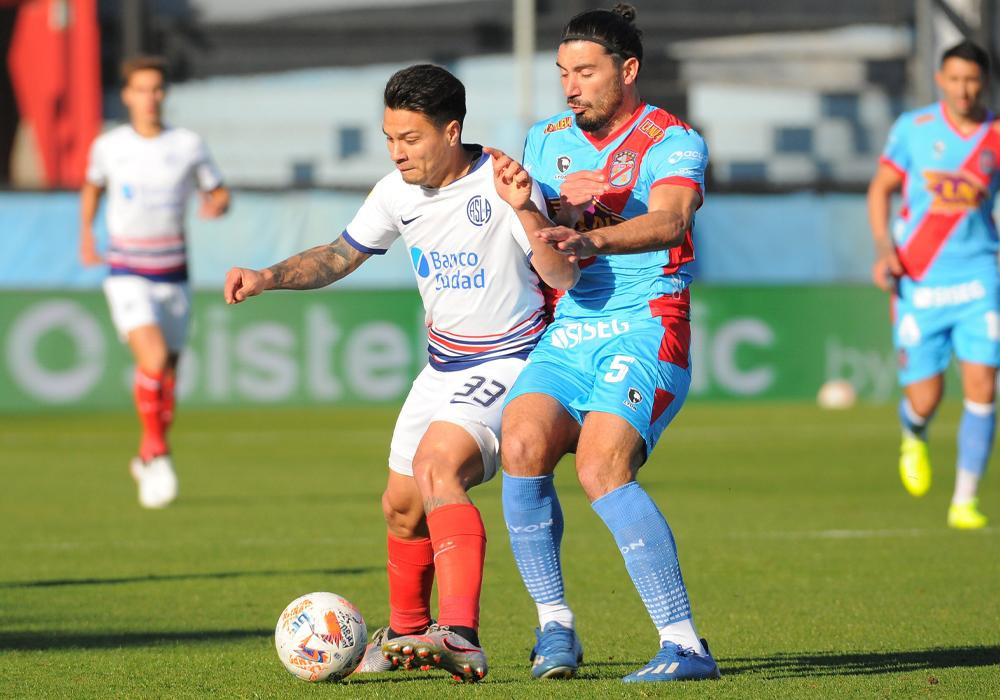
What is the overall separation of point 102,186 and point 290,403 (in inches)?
277

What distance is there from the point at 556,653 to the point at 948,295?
504 centimetres

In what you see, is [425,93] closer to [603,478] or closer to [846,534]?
[603,478]

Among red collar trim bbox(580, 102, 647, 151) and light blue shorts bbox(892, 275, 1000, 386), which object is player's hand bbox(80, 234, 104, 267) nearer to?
light blue shorts bbox(892, 275, 1000, 386)

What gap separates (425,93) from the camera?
209 inches

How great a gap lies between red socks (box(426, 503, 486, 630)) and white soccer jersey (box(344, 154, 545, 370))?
563 millimetres

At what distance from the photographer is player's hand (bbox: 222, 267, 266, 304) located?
534 cm

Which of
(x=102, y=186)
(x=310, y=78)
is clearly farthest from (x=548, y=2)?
(x=102, y=186)

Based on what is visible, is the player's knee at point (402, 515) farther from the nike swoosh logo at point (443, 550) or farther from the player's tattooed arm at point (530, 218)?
the player's tattooed arm at point (530, 218)

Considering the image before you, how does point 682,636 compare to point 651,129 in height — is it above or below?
below

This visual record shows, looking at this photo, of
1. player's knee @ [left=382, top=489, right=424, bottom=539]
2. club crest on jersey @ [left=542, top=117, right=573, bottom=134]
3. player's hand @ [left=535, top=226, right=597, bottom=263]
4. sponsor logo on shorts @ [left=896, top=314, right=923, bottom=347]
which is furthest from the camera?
sponsor logo on shorts @ [left=896, top=314, right=923, bottom=347]

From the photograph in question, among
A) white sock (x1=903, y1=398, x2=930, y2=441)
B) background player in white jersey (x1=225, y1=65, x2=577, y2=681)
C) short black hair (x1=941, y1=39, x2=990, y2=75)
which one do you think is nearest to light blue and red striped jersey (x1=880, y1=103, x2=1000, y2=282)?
short black hair (x1=941, y1=39, x2=990, y2=75)

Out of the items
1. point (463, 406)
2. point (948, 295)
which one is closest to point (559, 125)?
point (463, 406)

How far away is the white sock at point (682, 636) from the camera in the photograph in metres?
5.20

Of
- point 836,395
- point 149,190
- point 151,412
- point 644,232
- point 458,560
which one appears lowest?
point 836,395
